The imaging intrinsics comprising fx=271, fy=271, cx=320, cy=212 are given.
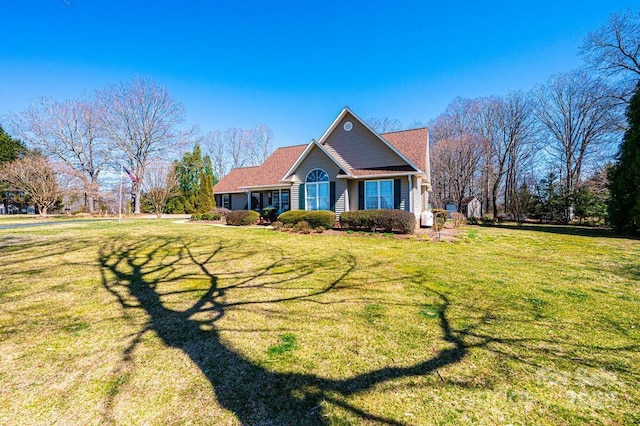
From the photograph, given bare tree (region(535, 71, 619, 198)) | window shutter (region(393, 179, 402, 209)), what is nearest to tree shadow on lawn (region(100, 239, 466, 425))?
window shutter (region(393, 179, 402, 209))

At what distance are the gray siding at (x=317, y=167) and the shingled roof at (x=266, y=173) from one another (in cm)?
277

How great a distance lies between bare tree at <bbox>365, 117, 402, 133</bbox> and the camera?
125ft

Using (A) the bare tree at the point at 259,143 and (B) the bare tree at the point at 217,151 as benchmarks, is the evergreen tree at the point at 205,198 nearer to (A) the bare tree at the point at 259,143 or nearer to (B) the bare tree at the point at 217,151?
(A) the bare tree at the point at 259,143

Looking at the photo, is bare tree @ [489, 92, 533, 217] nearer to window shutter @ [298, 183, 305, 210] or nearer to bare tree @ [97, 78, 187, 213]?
window shutter @ [298, 183, 305, 210]

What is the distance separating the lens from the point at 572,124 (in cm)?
2770

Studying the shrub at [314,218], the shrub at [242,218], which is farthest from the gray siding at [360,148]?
the shrub at [242,218]

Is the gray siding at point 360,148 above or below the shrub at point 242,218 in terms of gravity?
above

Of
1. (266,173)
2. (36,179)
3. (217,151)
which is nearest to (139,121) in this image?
(36,179)

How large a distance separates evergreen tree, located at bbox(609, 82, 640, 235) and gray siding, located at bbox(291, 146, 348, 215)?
14.5 meters

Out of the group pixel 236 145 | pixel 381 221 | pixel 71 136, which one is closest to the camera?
pixel 381 221

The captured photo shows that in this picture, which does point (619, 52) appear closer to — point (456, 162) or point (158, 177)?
point (456, 162)

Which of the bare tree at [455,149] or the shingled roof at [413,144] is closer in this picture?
the shingled roof at [413,144]

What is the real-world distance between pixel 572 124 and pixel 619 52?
11937mm

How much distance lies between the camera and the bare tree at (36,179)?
2505 cm
